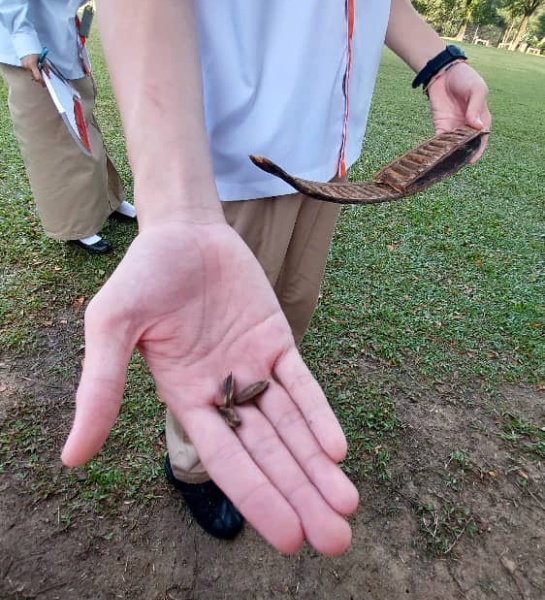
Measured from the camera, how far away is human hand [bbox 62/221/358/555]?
3.36 feet

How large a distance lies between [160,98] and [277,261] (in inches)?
27.3

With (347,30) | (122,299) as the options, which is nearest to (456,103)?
(347,30)

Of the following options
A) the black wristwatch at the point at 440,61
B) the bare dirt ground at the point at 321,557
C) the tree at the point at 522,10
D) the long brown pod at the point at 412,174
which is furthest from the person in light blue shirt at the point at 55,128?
the tree at the point at 522,10

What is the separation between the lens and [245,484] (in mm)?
1049

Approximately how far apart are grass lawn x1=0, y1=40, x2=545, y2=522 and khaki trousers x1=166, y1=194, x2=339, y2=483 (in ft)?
1.29

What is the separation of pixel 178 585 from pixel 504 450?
161 centimetres

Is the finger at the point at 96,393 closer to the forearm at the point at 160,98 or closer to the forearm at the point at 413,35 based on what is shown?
the forearm at the point at 160,98

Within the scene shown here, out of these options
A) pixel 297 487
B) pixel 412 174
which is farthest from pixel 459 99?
pixel 297 487

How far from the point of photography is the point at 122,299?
1.06m

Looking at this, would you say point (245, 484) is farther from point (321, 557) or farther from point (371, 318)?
point (371, 318)

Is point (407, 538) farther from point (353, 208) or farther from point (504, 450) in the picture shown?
point (353, 208)

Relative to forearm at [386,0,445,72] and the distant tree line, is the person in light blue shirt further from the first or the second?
the distant tree line

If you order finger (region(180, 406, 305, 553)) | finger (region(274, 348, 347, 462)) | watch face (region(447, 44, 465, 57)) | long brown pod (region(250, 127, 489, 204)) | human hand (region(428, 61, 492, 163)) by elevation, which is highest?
watch face (region(447, 44, 465, 57))

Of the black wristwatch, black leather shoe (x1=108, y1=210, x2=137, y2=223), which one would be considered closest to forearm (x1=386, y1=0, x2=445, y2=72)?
the black wristwatch
